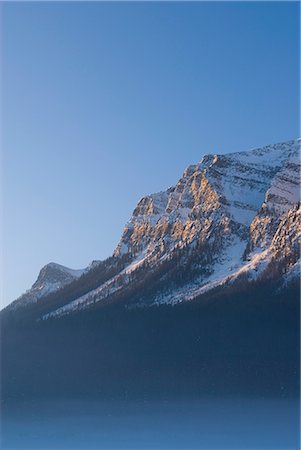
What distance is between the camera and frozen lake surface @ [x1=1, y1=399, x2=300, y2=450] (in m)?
115

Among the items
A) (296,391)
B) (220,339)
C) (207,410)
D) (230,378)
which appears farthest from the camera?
(220,339)

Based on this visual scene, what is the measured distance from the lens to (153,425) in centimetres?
13088

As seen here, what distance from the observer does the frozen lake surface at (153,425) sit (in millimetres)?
114938

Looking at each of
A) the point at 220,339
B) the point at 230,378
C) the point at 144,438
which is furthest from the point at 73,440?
the point at 220,339

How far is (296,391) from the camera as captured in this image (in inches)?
6255

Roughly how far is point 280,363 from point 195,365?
1872 centimetres

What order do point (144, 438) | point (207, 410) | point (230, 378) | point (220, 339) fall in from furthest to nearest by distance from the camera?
1. point (220, 339)
2. point (230, 378)
3. point (207, 410)
4. point (144, 438)

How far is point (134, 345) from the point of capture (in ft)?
640

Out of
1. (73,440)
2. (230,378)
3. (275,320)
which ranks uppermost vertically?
(275,320)

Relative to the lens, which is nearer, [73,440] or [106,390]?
[73,440]

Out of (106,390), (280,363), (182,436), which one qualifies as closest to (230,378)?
(280,363)

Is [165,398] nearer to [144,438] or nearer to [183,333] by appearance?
[183,333]

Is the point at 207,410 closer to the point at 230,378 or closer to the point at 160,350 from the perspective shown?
the point at 230,378

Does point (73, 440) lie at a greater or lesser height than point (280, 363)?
lesser
